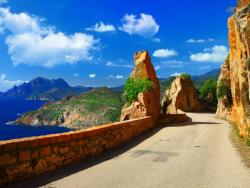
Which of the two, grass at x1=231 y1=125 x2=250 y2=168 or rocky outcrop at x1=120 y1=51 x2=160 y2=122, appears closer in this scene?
grass at x1=231 y1=125 x2=250 y2=168

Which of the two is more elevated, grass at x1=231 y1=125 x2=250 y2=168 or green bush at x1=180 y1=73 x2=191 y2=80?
green bush at x1=180 y1=73 x2=191 y2=80

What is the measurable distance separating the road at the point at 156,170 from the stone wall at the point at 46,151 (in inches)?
12.7

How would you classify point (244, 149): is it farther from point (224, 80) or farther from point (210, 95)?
point (210, 95)

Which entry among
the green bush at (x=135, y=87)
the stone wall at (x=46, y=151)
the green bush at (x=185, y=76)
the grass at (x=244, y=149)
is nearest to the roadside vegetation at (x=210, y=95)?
the green bush at (x=185, y=76)

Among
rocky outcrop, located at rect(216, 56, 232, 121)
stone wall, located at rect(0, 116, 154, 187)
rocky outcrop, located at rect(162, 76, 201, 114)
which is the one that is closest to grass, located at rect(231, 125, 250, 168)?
stone wall, located at rect(0, 116, 154, 187)

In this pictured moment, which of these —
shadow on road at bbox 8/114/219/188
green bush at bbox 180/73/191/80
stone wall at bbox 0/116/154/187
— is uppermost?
green bush at bbox 180/73/191/80

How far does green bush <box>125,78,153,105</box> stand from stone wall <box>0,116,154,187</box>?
13062mm

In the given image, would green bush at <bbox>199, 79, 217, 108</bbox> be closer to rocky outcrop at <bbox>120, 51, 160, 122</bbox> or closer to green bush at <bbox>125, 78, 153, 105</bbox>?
rocky outcrop at <bbox>120, 51, 160, 122</bbox>

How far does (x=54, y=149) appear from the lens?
10.1 meters

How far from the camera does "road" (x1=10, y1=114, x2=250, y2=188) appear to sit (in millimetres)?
8711

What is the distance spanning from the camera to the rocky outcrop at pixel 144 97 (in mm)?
26333

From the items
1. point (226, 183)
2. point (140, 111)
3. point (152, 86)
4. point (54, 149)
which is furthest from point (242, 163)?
point (152, 86)

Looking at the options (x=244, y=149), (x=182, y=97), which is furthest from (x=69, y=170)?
(x=182, y=97)

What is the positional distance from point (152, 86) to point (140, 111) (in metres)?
2.94
